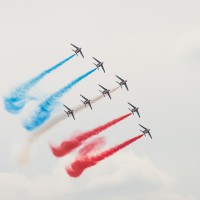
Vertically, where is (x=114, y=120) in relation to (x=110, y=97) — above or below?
below

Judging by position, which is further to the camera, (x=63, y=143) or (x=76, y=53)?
(x=76, y=53)

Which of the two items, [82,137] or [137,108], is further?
[137,108]

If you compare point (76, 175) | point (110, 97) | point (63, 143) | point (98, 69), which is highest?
point (98, 69)

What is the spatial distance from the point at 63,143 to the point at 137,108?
28416mm

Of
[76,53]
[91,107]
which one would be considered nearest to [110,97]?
[91,107]

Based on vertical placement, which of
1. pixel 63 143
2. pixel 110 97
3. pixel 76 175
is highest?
pixel 110 97

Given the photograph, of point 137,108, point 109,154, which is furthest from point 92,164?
point 137,108

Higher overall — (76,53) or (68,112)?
(76,53)

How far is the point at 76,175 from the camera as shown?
143000 mm

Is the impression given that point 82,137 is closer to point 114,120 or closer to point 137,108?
point 114,120

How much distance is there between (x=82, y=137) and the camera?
144 meters

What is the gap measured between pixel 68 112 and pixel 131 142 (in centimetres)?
1955

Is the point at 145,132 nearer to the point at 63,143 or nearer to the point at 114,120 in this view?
the point at 114,120

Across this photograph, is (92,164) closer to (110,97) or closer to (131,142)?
(131,142)
